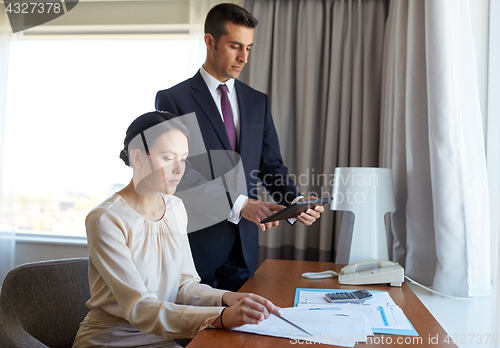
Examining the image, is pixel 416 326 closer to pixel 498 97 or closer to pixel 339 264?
pixel 339 264

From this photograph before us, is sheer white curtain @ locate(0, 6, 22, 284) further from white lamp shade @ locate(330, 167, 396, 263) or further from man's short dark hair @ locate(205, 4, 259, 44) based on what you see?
white lamp shade @ locate(330, 167, 396, 263)

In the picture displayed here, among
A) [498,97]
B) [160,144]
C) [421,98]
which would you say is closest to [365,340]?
[160,144]

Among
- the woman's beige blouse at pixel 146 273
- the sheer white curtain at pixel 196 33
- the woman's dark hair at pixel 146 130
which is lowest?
the woman's beige blouse at pixel 146 273

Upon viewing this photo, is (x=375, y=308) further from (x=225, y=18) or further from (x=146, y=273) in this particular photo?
(x=225, y=18)

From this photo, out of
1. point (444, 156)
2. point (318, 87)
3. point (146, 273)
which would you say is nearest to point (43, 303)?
point (146, 273)

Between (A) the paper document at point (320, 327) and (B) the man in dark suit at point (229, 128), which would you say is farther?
(B) the man in dark suit at point (229, 128)

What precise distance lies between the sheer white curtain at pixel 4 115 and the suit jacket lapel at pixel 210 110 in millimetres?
2447

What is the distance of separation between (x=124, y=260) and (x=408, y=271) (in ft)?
4.62

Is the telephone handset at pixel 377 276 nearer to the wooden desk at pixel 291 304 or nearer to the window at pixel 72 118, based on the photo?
the wooden desk at pixel 291 304

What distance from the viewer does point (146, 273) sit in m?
1.05

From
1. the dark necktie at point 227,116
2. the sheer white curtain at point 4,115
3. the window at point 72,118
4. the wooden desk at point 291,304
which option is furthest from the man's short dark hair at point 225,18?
the sheer white curtain at point 4,115

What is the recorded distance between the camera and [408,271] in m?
1.84

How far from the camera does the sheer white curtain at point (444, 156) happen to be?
61.4 inches

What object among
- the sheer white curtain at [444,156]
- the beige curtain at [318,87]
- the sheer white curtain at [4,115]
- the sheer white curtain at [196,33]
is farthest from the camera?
the sheer white curtain at [4,115]
